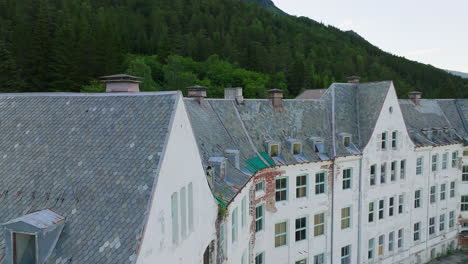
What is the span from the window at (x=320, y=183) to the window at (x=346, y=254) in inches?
253

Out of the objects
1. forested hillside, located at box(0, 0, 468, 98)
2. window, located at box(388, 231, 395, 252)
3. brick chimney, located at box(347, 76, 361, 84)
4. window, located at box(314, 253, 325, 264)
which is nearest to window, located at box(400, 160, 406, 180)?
window, located at box(388, 231, 395, 252)

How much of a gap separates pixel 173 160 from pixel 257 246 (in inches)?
662

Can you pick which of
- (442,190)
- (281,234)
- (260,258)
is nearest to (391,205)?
(442,190)

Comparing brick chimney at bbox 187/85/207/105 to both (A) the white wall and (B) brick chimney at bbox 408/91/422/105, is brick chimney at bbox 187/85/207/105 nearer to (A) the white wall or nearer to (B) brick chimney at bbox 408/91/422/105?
(A) the white wall

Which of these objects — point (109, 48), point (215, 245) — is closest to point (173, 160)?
point (215, 245)

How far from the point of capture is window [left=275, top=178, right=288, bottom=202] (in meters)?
27.2

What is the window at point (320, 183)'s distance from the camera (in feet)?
95.5

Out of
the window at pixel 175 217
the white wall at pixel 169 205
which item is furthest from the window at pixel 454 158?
the window at pixel 175 217

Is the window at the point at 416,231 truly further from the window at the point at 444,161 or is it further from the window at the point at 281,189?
the window at the point at 281,189

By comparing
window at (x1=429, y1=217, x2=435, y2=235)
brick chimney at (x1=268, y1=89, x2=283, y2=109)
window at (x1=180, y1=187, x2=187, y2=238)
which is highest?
brick chimney at (x1=268, y1=89, x2=283, y2=109)

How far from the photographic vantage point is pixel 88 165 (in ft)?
33.7

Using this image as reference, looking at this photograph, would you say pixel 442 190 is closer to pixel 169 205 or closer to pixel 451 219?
pixel 451 219

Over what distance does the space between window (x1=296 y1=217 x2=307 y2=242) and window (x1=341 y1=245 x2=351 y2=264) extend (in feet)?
16.1

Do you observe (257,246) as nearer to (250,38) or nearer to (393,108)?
(393,108)
